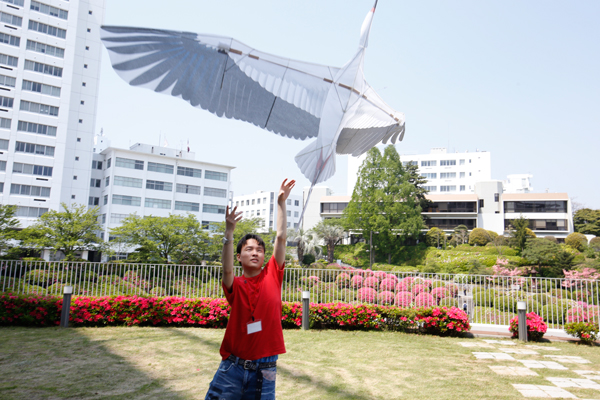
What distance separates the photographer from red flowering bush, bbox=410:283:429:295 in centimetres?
1023

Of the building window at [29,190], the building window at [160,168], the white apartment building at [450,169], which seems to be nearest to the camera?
the building window at [29,190]

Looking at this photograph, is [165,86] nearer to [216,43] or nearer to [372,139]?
[216,43]

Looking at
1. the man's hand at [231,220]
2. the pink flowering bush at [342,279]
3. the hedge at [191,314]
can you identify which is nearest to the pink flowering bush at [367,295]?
the pink flowering bush at [342,279]

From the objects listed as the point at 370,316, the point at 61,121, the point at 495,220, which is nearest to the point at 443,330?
the point at 370,316

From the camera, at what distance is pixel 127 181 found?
37938mm

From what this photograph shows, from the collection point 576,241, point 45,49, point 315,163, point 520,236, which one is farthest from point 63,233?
point 576,241

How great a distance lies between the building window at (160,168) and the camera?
39369mm

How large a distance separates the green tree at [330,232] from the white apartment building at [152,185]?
9903 millimetres

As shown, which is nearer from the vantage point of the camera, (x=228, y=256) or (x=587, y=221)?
(x=228, y=256)

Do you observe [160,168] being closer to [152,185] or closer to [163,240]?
[152,185]

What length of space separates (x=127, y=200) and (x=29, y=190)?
8206 mm

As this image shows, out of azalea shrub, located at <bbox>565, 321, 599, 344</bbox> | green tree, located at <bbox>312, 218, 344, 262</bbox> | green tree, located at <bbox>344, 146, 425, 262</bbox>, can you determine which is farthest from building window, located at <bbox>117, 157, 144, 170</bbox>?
azalea shrub, located at <bbox>565, 321, 599, 344</bbox>

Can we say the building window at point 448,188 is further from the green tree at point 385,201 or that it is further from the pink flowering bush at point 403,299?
the pink flowering bush at point 403,299

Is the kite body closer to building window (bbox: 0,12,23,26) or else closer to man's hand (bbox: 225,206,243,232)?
man's hand (bbox: 225,206,243,232)
